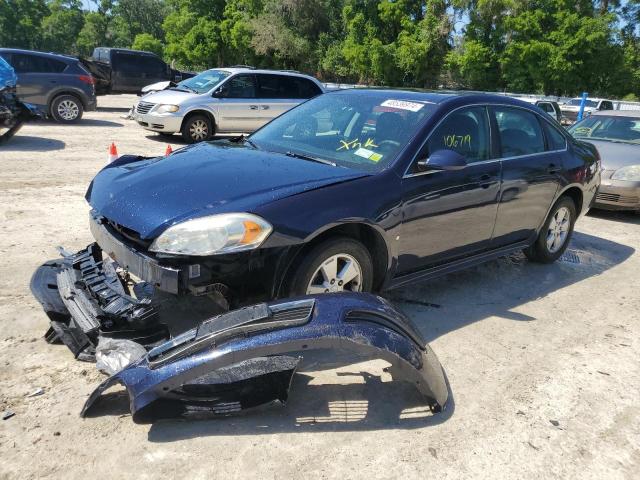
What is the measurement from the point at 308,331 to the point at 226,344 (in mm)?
402

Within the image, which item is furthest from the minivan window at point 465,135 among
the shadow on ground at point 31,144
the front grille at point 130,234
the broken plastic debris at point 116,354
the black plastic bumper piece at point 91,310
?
the shadow on ground at point 31,144

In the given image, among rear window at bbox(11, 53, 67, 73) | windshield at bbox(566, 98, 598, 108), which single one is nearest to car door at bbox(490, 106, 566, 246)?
rear window at bbox(11, 53, 67, 73)

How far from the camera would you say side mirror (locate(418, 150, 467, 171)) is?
386 centimetres

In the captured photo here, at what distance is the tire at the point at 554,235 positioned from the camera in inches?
218

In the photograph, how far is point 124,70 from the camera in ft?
64.3

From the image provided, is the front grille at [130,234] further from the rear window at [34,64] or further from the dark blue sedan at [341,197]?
the rear window at [34,64]

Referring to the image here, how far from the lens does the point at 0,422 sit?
267 centimetres

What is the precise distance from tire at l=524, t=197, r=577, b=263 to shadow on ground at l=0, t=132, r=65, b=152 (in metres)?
8.55

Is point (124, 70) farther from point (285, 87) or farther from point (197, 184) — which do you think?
point (197, 184)

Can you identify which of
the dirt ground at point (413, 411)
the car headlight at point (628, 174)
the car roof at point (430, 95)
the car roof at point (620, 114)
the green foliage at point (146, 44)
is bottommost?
the dirt ground at point (413, 411)

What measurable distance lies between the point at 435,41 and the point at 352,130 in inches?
1422

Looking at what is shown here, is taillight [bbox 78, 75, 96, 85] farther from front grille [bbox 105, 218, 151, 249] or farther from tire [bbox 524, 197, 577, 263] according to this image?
tire [bbox 524, 197, 577, 263]

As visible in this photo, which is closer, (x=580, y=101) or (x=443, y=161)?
(x=443, y=161)

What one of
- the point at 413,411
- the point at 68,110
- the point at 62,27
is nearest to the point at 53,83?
→ the point at 68,110
